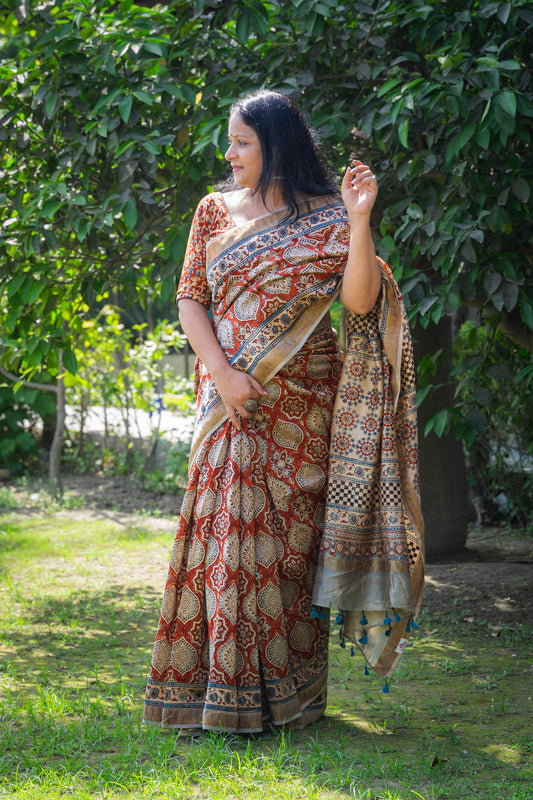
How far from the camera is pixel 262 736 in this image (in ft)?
9.28

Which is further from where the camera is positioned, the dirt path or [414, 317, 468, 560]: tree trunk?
[414, 317, 468, 560]: tree trunk

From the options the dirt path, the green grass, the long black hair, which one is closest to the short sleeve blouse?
the long black hair

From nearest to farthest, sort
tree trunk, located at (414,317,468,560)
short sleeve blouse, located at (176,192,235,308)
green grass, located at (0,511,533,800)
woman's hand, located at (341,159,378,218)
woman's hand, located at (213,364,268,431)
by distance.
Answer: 1. green grass, located at (0,511,533,800)
2. woman's hand, located at (341,159,378,218)
3. woman's hand, located at (213,364,268,431)
4. short sleeve blouse, located at (176,192,235,308)
5. tree trunk, located at (414,317,468,560)

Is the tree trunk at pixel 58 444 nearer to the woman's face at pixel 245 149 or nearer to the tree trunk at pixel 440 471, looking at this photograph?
the tree trunk at pixel 440 471

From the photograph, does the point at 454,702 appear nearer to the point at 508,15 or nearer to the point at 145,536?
the point at 508,15

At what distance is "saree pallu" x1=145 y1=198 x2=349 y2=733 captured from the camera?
2838 mm

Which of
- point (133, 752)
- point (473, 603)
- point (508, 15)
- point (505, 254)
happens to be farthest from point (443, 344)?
point (133, 752)

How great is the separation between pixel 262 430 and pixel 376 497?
44cm

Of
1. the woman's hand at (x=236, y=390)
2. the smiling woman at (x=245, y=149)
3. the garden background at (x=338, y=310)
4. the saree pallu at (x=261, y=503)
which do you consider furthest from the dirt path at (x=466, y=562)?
the smiling woman at (x=245, y=149)

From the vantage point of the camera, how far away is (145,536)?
21.7 ft

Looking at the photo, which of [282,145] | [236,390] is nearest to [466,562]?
[236,390]

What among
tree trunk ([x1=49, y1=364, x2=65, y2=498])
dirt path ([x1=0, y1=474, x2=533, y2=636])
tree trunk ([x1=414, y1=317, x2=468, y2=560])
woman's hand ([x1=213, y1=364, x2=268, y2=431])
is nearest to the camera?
woman's hand ([x1=213, y1=364, x2=268, y2=431])

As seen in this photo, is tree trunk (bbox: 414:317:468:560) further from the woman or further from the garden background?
the woman

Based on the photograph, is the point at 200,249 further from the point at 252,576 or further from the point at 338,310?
the point at 252,576
